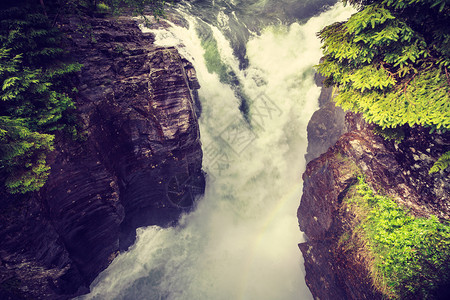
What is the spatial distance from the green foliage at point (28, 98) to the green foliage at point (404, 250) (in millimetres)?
11292

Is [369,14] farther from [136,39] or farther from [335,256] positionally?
[136,39]

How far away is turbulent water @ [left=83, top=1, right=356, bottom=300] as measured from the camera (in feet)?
41.8

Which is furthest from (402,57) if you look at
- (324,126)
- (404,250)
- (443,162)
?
(324,126)

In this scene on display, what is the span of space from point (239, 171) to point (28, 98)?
42.8 feet

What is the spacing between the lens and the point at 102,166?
8484 mm

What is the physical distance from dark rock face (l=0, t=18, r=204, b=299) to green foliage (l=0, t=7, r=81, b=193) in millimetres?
787

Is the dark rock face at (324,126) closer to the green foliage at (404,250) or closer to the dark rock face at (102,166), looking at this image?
the green foliage at (404,250)

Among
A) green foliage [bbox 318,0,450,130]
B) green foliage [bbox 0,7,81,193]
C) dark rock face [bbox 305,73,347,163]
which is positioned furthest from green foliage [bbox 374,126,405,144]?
green foliage [bbox 0,7,81,193]

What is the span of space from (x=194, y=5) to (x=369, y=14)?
20.1 metres

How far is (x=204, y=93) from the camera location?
15.6 m

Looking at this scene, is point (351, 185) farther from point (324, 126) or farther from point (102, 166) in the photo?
point (102, 166)

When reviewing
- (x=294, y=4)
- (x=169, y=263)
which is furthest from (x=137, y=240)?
(x=294, y=4)

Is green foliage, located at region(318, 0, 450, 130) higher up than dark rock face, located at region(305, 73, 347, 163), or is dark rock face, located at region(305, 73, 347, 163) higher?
green foliage, located at region(318, 0, 450, 130)

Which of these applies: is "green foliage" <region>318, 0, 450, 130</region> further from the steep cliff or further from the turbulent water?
the turbulent water
